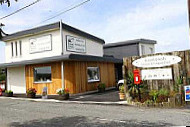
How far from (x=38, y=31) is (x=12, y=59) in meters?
4.66

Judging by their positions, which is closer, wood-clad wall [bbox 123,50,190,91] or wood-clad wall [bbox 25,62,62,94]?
wood-clad wall [bbox 123,50,190,91]

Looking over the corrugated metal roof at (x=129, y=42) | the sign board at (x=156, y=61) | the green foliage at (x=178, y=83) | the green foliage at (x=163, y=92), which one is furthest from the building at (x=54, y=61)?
the green foliage at (x=178, y=83)

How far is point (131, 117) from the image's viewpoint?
29.3ft

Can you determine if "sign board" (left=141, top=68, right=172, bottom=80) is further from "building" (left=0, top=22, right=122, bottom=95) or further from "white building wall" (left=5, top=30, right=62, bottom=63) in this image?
"white building wall" (left=5, top=30, right=62, bottom=63)

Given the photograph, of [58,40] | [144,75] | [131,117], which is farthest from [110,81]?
[131,117]

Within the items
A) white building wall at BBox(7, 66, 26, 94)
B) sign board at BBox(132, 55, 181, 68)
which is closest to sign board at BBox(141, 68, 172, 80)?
sign board at BBox(132, 55, 181, 68)

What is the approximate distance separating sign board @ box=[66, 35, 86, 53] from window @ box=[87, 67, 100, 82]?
1.91 meters

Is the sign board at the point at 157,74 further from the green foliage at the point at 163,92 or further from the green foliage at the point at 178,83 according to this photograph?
the green foliage at the point at 163,92

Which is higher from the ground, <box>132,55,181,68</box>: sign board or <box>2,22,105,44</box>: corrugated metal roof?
<box>2,22,105,44</box>: corrugated metal roof

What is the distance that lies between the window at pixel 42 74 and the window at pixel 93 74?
3.59 metres

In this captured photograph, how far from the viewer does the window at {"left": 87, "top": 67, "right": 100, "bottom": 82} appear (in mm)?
20369

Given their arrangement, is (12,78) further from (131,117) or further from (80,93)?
(131,117)

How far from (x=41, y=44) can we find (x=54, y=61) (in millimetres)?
2493

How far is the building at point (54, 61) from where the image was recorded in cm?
1825
